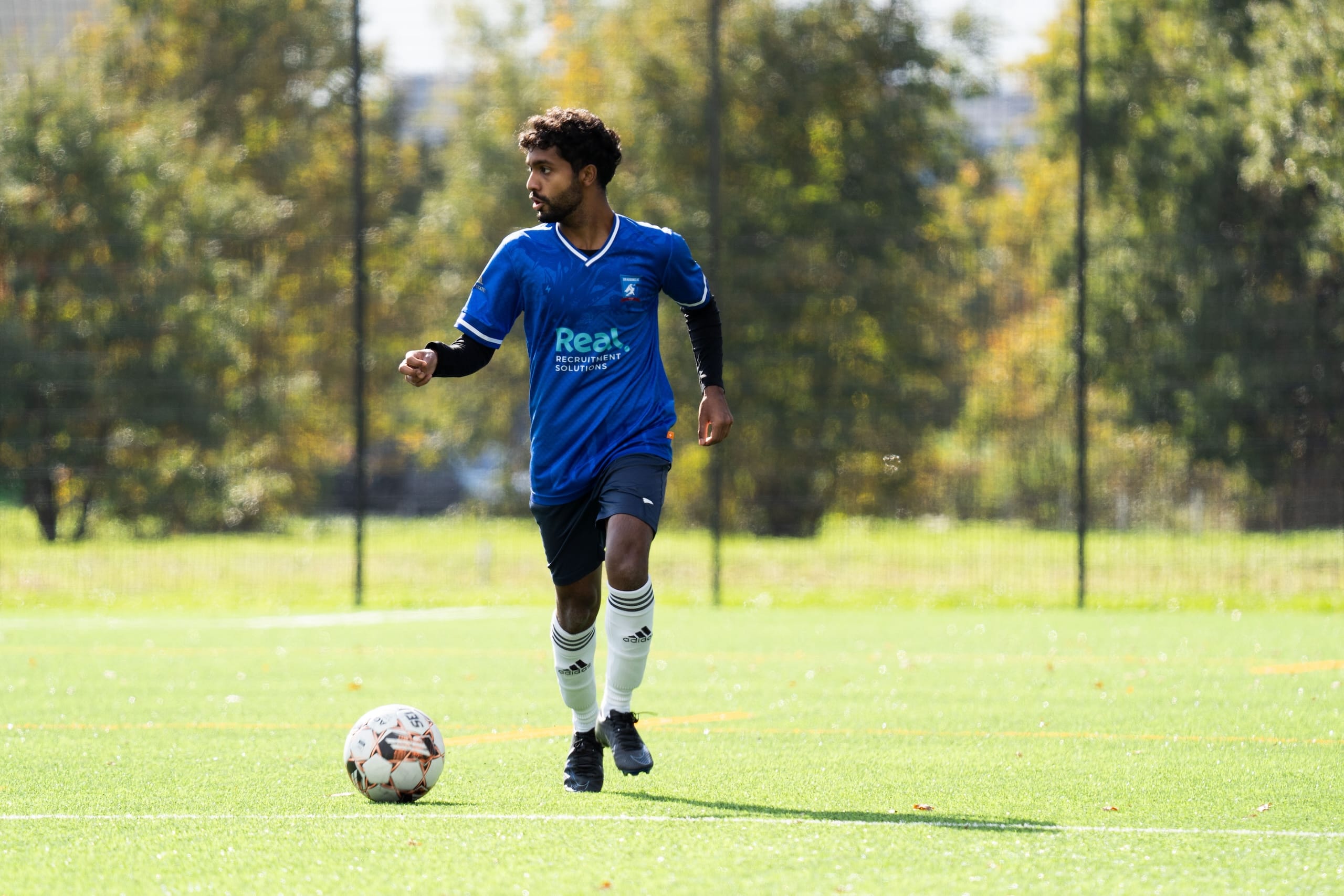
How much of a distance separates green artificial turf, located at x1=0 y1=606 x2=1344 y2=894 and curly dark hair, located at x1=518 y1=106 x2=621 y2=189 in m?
2.03

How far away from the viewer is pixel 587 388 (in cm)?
545

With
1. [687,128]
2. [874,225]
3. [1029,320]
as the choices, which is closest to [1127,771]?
[1029,320]

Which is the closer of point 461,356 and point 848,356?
point 461,356

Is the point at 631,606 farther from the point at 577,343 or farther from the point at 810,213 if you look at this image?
the point at 810,213

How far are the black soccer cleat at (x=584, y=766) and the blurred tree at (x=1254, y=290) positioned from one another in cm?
898

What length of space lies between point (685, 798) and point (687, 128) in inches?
594

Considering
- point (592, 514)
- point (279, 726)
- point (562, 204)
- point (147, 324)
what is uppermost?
point (147, 324)

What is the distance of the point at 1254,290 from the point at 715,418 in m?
8.83

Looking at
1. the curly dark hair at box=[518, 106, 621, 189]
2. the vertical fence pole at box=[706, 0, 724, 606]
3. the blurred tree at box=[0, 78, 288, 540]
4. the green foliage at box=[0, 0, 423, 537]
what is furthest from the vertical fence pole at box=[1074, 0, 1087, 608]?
A: the curly dark hair at box=[518, 106, 621, 189]

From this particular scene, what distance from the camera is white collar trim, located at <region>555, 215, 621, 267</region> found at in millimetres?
5484

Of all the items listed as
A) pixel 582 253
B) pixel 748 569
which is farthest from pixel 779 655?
pixel 582 253

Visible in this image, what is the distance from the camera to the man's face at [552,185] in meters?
5.46

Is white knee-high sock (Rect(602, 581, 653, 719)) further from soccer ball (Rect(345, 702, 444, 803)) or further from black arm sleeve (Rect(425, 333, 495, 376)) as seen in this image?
black arm sleeve (Rect(425, 333, 495, 376))

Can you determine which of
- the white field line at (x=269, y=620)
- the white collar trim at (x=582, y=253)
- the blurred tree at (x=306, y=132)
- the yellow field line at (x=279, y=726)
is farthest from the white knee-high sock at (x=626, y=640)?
the blurred tree at (x=306, y=132)
